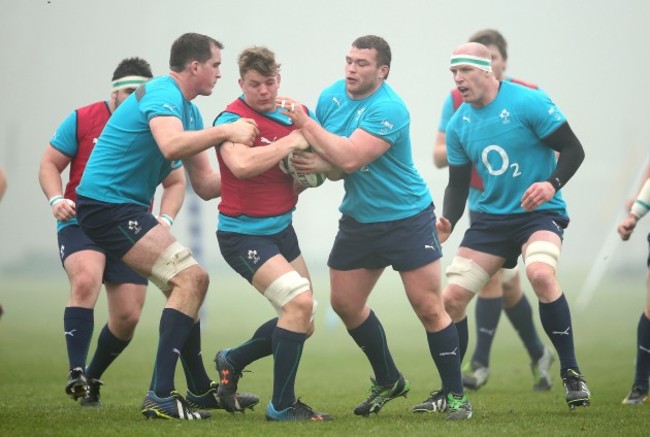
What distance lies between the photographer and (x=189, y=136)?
685 centimetres

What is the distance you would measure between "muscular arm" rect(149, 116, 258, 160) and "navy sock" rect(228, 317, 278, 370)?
1367 mm

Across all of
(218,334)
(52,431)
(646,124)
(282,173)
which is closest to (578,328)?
(218,334)

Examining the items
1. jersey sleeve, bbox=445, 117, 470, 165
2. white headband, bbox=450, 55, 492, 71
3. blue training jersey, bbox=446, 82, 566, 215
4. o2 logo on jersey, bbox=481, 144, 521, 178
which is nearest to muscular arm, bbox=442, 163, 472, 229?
jersey sleeve, bbox=445, 117, 470, 165

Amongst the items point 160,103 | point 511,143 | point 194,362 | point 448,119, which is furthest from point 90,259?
point 448,119

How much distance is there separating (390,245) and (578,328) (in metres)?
12.8

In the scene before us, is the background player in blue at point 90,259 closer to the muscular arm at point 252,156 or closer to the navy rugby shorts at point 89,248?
the navy rugby shorts at point 89,248

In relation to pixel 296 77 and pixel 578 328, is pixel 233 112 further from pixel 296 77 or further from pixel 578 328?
pixel 296 77

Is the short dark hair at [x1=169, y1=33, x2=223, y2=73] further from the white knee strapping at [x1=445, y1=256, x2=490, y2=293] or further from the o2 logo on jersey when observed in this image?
the white knee strapping at [x1=445, y1=256, x2=490, y2=293]

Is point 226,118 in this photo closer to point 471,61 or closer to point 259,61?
point 259,61

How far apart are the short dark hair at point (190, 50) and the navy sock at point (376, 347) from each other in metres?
2.17

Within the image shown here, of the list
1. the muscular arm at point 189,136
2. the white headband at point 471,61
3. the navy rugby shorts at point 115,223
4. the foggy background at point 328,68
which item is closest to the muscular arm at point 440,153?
the white headband at point 471,61

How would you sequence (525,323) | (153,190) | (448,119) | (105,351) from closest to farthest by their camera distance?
(153,190) → (105,351) → (448,119) → (525,323)

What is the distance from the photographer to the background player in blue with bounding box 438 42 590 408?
A: 788 cm

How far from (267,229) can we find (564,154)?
88.0 inches
